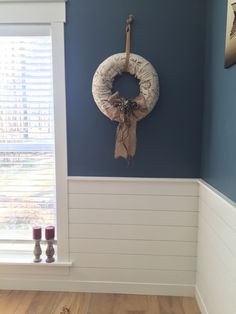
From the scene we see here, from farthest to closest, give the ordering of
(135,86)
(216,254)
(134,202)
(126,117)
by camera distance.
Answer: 1. (134,202)
2. (135,86)
3. (126,117)
4. (216,254)

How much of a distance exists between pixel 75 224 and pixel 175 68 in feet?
4.37

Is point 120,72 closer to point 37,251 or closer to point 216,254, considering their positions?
point 216,254

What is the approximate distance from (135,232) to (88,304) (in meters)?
0.60

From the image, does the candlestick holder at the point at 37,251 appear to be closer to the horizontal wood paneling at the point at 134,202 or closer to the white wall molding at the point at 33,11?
the horizontal wood paneling at the point at 134,202

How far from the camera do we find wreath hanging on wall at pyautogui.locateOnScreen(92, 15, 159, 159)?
2062 mm

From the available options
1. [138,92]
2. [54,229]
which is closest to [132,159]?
[138,92]

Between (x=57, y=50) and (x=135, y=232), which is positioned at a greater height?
(x=57, y=50)

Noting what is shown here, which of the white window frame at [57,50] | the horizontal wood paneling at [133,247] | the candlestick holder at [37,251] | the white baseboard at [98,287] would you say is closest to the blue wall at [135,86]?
the white window frame at [57,50]

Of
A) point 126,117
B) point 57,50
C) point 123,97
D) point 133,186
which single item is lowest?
point 133,186

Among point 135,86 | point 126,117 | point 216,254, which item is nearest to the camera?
point 216,254

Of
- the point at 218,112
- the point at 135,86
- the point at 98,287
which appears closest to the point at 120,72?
the point at 135,86

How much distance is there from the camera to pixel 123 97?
2.11 meters

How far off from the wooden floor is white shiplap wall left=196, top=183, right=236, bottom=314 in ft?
0.64

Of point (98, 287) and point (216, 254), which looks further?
point (98, 287)
